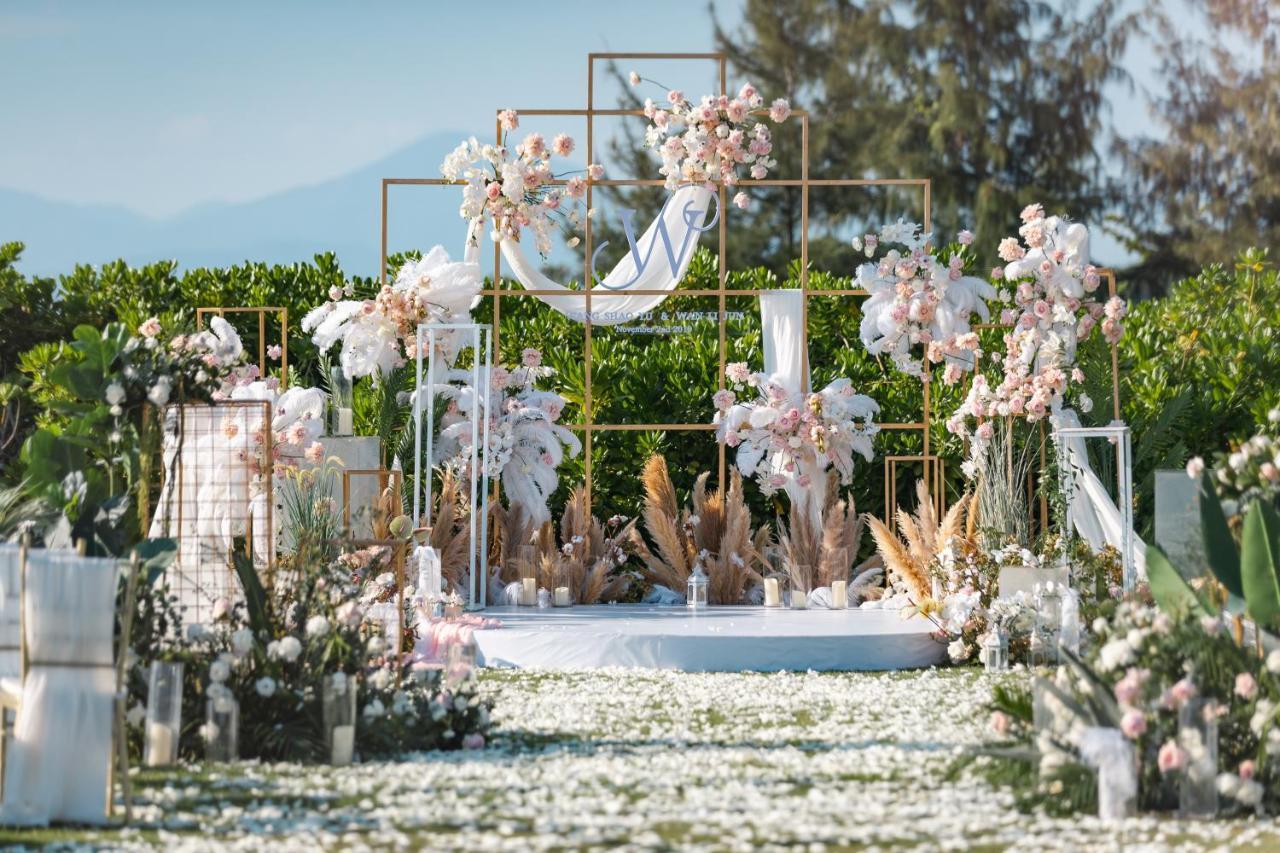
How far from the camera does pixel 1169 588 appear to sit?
18.0 feet

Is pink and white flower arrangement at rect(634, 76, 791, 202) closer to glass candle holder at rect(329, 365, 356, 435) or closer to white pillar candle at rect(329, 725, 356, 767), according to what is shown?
glass candle holder at rect(329, 365, 356, 435)

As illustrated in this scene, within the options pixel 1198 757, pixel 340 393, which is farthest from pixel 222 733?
pixel 340 393

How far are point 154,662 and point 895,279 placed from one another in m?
6.65

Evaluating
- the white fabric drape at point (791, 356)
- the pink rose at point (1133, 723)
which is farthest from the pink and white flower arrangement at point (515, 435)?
the pink rose at point (1133, 723)

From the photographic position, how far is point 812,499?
11086 millimetres

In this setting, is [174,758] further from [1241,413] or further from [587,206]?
[1241,413]

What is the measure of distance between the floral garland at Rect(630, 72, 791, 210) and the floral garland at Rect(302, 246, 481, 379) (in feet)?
4.91

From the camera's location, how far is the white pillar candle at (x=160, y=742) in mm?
5660

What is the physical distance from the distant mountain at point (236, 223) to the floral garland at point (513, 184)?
45324 mm

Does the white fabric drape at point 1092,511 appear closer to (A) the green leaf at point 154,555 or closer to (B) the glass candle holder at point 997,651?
(B) the glass candle holder at point 997,651

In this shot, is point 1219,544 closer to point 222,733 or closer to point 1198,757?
point 1198,757

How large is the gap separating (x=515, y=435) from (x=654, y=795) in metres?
6.09

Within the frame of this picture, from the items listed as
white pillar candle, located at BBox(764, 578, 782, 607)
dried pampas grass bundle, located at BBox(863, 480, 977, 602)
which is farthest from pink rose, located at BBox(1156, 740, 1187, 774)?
white pillar candle, located at BBox(764, 578, 782, 607)

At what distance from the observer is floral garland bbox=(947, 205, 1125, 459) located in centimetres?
1002
